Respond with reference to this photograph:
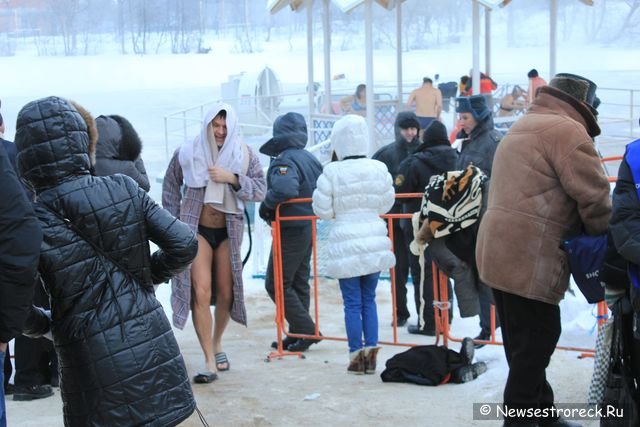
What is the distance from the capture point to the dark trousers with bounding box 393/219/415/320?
6754mm

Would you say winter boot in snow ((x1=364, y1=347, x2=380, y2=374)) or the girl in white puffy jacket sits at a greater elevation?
the girl in white puffy jacket

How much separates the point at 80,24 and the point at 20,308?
52.4 metres

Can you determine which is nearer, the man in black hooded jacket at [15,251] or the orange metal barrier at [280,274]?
the man in black hooded jacket at [15,251]

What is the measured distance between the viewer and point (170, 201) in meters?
5.49


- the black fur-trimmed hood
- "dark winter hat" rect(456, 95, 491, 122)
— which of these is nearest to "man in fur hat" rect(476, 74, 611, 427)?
"dark winter hat" rect(456, 95, 491, 122)

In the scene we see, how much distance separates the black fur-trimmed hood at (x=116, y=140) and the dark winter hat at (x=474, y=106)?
6.22 feet

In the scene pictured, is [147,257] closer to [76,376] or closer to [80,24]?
[76,376]

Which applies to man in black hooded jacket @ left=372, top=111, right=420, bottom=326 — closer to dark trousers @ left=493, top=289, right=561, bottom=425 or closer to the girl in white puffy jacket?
the girl in white puffy jacket

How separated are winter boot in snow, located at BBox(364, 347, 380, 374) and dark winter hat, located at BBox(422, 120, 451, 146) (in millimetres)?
1563

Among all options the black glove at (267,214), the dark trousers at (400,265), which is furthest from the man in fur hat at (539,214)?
the dark trousers at (400,265)

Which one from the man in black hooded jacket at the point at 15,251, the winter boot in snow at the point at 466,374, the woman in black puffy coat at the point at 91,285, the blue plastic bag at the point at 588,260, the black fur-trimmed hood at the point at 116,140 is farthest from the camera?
the black fur-trimmed hood at the point at 116,140

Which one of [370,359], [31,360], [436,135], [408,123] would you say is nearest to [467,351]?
[370,359]

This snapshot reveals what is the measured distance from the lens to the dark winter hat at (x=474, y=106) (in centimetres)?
580

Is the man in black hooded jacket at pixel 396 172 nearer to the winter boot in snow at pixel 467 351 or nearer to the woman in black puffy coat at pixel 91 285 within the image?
the winter boot in snow at pixel 467 351
